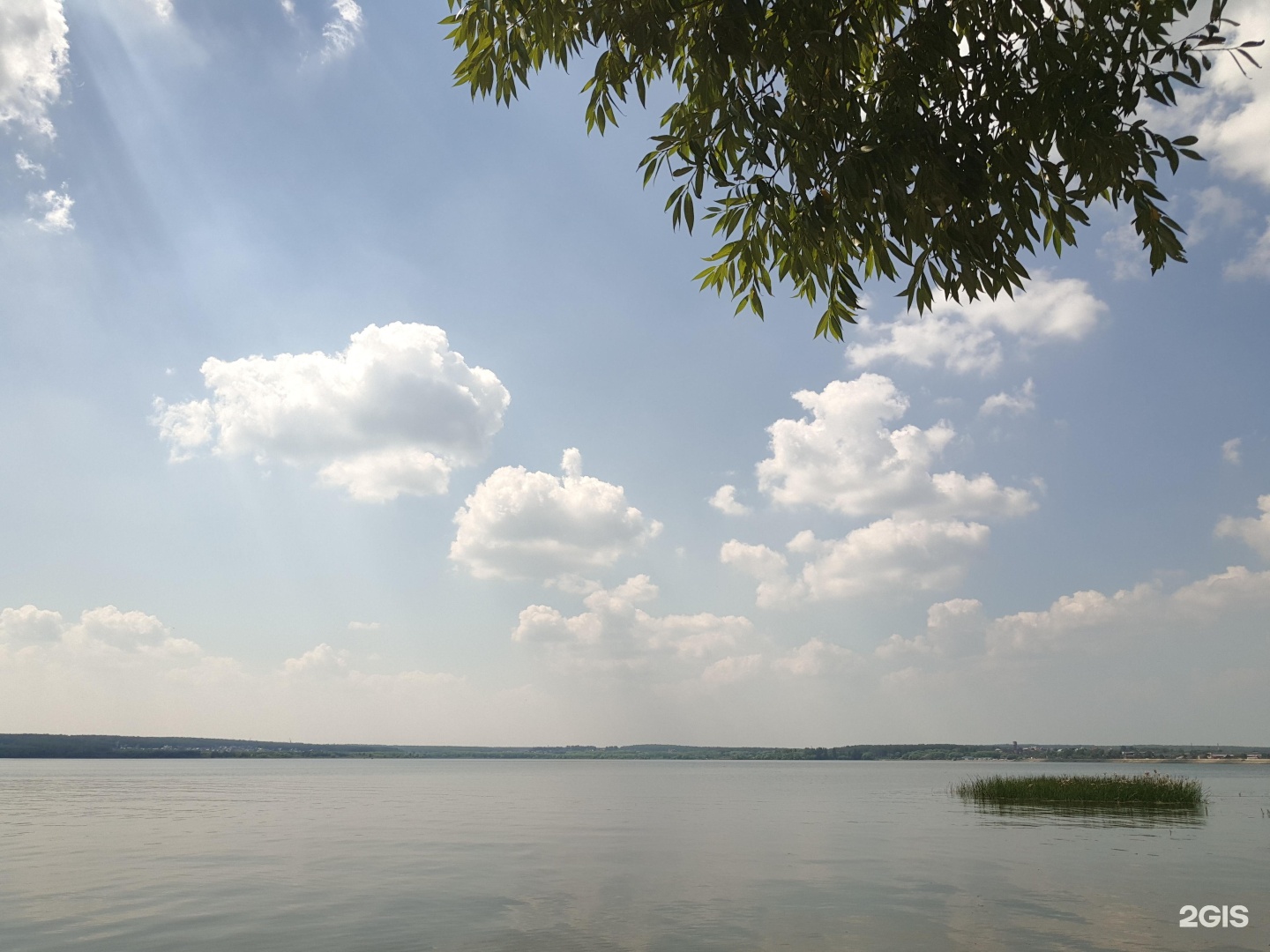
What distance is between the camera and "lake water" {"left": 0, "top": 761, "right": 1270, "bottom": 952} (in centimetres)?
1734

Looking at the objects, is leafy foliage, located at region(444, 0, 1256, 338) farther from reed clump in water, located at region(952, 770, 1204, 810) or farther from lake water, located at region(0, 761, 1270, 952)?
reed clump in water, located at region(952, 770, 1204, 810)

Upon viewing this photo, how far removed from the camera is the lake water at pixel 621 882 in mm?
17344

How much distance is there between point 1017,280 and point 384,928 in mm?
17343

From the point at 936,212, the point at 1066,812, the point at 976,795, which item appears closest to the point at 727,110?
the point at 936,212

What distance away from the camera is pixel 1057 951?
16.2 meters

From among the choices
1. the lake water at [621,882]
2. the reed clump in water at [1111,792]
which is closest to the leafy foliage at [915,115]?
the lake water at [621,882]

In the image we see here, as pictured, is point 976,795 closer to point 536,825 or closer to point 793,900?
point 536,825

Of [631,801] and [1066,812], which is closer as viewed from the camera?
[1066,812]

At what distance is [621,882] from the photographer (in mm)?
24641

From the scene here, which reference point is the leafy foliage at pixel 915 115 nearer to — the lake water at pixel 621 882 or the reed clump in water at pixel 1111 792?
the lake water at pixel 621 882

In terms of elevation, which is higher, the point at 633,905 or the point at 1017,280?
the point at 1017,280

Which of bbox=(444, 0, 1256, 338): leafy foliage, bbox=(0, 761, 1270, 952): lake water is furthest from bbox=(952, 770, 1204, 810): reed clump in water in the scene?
bbox=(444, 0, 1256, 338): leafy foliage

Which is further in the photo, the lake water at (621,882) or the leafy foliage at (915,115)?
the lake water at (621,882)

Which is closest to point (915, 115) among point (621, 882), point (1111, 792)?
point (621, 882)
